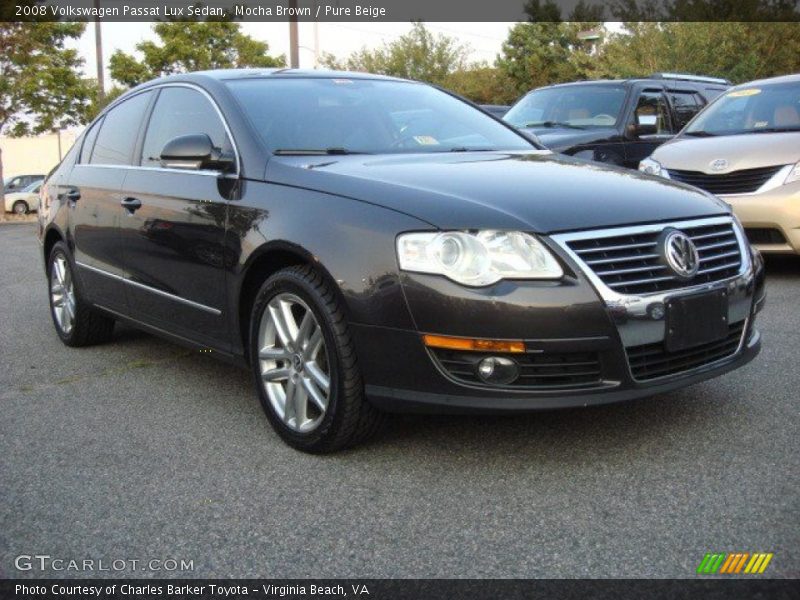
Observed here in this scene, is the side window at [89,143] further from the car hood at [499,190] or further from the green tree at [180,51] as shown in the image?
the green tree at [180,51]

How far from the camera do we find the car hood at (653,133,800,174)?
24.1 feet

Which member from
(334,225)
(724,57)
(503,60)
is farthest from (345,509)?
(503,60)

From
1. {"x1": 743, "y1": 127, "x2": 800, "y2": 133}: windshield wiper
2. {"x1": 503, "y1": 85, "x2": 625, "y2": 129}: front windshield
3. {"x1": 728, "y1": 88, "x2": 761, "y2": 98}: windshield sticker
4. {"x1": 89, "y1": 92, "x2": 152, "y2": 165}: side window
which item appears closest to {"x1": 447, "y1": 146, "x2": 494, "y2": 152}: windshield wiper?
{"x1": 89, "y1": 92, "x2": 152, "y2": 165}: side window

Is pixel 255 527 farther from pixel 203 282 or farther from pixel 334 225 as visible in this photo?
pixel 203 282

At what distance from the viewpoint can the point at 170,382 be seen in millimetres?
5000

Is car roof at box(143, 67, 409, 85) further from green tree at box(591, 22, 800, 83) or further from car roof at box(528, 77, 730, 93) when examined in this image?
green tree at box(591, 22, 800, 83)

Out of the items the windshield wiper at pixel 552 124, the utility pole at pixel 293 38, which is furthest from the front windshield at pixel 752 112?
the utility pole at pixel 293 38

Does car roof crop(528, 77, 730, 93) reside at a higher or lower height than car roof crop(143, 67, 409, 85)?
higher

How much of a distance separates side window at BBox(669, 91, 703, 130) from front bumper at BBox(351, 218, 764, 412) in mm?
7992

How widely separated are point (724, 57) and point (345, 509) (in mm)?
23426

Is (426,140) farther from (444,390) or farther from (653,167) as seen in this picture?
(653,167)

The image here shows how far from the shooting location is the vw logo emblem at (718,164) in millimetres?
7527

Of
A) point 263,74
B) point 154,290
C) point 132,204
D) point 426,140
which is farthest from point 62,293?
point 426,140

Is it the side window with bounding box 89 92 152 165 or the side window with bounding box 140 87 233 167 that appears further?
the side window with bounding box 89 92 152 165
